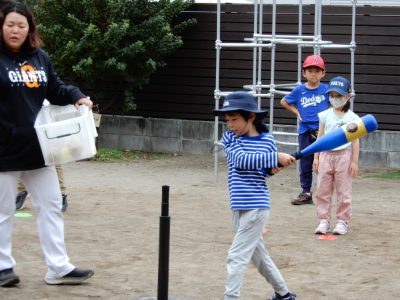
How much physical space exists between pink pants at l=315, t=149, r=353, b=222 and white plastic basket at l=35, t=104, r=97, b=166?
3.06m

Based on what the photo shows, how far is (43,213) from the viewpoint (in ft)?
22.4

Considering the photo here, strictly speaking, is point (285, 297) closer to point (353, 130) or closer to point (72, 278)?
point (353, 130)

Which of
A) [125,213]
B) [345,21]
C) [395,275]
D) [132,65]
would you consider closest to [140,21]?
[132,65]

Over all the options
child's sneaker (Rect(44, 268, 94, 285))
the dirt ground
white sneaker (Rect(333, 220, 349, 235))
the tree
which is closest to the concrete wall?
the tree

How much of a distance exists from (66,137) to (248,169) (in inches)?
55.1

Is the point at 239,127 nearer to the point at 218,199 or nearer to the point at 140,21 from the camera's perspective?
the point at 218,199

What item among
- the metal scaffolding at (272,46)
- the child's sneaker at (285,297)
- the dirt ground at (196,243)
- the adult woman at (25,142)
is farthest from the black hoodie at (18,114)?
the metal scaffolding at (272,46)

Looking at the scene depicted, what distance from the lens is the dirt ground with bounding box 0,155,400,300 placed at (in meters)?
7.03

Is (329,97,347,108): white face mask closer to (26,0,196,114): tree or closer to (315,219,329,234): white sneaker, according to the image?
(315,219,329,234): white sneaker

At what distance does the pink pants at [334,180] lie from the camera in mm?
9141

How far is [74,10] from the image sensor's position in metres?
14.9

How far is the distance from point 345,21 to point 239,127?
8.79m

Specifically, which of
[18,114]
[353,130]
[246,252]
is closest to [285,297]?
[246,252]

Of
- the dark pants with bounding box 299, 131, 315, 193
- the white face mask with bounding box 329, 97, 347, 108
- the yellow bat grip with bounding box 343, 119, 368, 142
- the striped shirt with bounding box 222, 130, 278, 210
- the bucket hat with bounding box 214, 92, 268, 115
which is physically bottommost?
the dark pants with bounding box 299, 131, 315, 193
